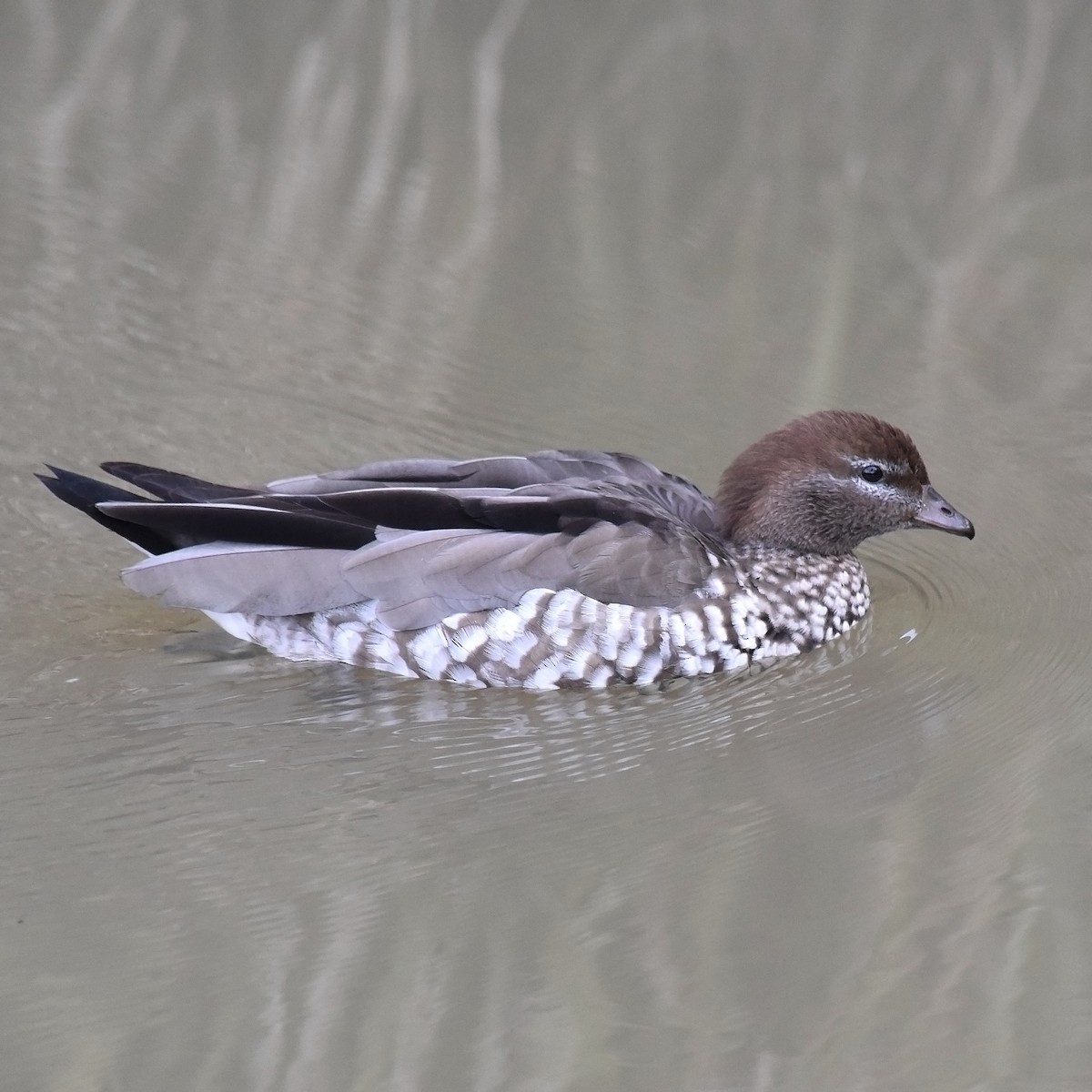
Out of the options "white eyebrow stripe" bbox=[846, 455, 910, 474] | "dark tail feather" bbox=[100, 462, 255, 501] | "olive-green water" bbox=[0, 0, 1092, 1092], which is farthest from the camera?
"white eyebrow stripe" bbox=[846, 455, 910, 474]

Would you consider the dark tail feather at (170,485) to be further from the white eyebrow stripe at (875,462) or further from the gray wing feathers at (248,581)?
the white eyebrow stripe at (875,462)

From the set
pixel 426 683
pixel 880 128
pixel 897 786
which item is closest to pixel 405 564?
pixel 426 683

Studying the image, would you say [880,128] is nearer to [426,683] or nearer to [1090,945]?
[426,683]

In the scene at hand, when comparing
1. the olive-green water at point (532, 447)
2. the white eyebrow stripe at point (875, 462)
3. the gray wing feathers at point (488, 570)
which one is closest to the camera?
the olive-green water at point (532, 447)

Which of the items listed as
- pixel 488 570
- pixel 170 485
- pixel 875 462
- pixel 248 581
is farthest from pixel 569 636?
pixel 170 485

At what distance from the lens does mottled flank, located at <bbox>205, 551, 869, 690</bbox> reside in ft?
20.0

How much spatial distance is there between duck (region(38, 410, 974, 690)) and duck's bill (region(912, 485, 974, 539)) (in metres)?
0.59

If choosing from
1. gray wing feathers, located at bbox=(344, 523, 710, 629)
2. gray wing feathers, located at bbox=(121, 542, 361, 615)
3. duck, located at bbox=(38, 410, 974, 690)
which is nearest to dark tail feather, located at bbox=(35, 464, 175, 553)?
duck, located at bbox=(38, 410, 974, 690)

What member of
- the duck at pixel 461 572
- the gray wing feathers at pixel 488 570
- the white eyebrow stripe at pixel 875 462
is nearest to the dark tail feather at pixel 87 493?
the duck at pixel 461 572

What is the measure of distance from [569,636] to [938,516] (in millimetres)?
1572

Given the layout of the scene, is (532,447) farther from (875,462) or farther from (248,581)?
(248,581)

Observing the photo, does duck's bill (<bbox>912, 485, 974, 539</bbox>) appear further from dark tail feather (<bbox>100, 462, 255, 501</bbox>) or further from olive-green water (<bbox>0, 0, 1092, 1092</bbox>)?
dark tail feather (<bbox>100, 462, 255, 501</bbox>)

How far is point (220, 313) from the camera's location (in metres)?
8.46

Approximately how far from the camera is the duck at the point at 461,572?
6.11 meters
